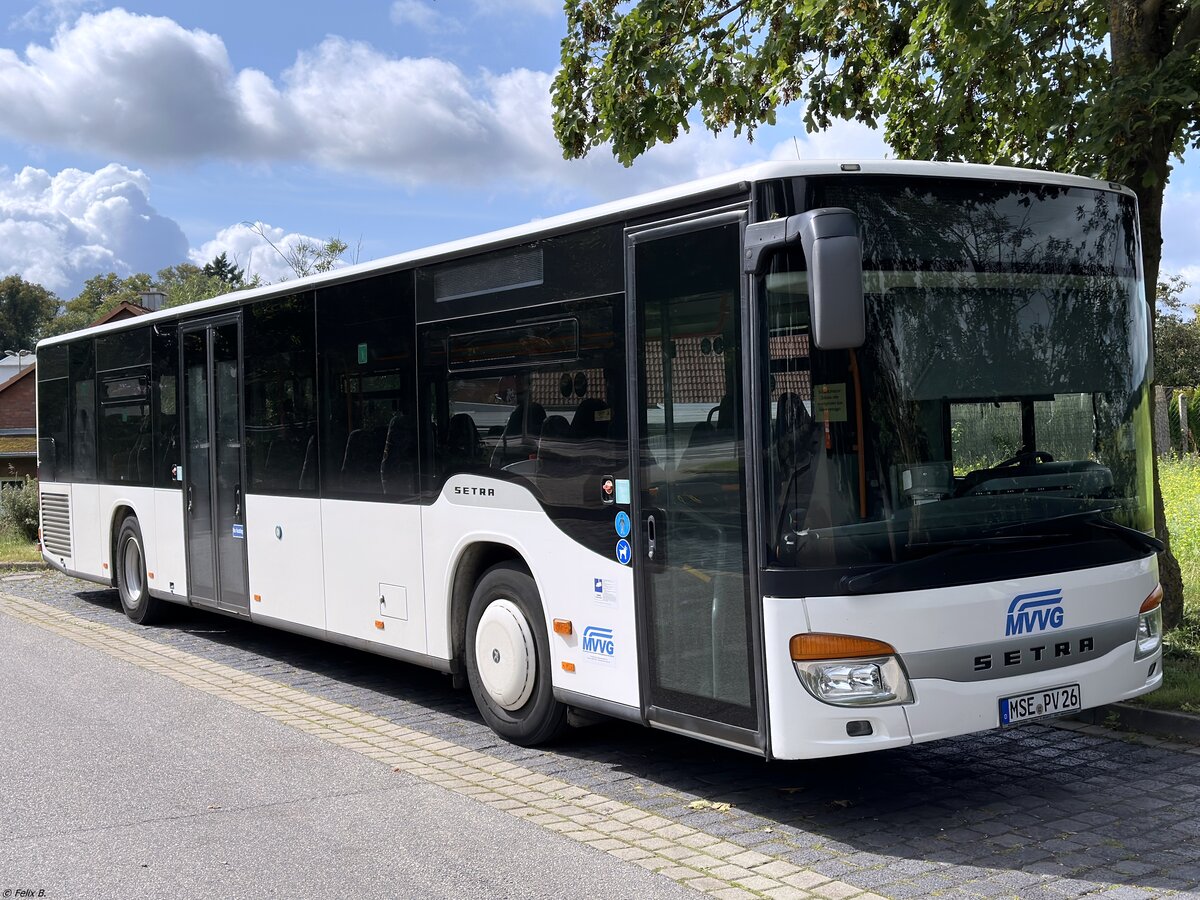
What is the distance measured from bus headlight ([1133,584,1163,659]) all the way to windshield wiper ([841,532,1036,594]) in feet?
3.14

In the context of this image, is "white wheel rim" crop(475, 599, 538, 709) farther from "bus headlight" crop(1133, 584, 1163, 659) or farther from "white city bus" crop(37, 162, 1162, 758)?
"bus headlight" crop(1133, 584, 1163, 659)

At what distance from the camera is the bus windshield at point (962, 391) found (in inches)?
223

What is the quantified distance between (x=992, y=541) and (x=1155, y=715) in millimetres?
Result: 2369

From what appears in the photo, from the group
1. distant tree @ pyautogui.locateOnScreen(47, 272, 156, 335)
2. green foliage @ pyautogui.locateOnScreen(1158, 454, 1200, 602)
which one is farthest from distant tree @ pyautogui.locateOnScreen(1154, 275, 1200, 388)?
distant tree @ pyautogui.locateOnScreen(47, 272, 156, 335)

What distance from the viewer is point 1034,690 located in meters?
5.96

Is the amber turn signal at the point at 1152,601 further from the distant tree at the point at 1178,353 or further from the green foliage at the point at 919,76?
the distant tree at the point at 1178,353

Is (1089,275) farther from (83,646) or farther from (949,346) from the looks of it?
(83,646)

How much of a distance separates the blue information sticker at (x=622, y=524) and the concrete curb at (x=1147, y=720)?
9.34 ft

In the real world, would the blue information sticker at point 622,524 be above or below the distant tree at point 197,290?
below

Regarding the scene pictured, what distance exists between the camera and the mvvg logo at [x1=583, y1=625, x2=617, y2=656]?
676 centimetres

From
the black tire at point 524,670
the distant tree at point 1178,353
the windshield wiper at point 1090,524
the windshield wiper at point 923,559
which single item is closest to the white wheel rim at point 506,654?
the black tire at point 524,670

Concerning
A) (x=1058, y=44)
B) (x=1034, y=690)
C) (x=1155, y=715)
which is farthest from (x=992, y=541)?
(x=1058, y=44)

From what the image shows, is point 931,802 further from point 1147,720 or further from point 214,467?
point 214,467

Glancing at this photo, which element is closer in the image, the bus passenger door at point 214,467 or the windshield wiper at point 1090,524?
the windshield wiper at point 1090,524
